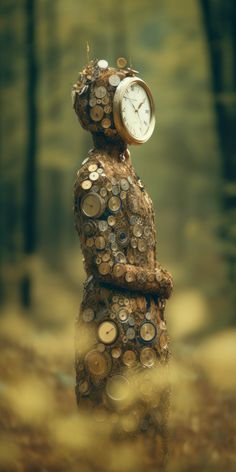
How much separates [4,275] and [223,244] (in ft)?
10.9

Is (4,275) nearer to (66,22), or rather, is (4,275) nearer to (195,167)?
(195,167)

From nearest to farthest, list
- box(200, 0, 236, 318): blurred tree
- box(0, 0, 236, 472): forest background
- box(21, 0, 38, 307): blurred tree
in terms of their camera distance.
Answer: box(200, 0, 236, 318): blurred tree
box(0, 0, 236, 472): forest background
box(21, 0, 38, 307): blurred tree

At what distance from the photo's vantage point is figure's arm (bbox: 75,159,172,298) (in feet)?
11.5

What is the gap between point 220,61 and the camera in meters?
7.65

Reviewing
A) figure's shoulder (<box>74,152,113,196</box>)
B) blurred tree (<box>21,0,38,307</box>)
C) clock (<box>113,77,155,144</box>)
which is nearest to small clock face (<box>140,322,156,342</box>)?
figure's shoulder (<box>74,152,113,196</box>)

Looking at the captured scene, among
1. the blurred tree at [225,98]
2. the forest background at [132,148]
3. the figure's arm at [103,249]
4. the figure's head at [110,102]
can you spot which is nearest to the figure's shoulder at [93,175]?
the figure's arm at [103,249]

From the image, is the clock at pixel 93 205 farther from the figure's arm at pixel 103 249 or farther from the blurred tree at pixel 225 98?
the blurred tree at pixel 225 98

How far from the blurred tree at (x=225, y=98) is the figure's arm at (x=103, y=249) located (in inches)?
146

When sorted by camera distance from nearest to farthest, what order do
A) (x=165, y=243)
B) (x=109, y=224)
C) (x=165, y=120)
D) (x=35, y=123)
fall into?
(x=109, y=224) < (x=35, y=123) < (x=165, y=120) < (x=165, y=243)

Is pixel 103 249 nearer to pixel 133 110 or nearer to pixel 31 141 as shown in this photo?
pixel 133 110

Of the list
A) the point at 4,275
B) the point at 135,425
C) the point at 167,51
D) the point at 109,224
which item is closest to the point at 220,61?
the point at 167,51

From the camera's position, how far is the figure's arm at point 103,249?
3.51 metres

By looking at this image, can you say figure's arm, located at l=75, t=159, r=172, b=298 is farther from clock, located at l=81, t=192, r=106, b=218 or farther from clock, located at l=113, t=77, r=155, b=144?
clock, located at l=113, t=77, r=155, b=144

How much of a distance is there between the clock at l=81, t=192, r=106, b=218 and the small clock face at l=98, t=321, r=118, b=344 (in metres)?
0.59
